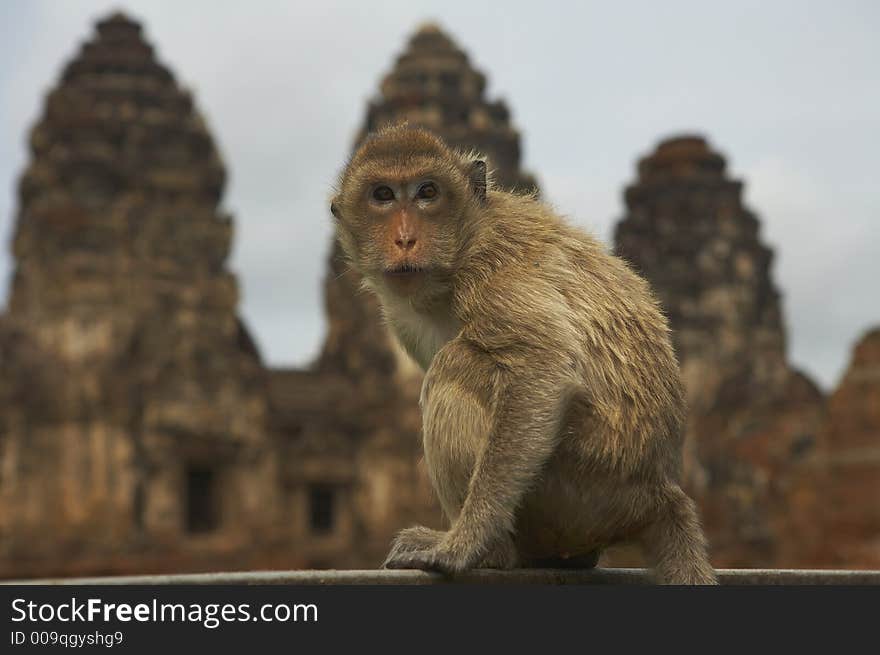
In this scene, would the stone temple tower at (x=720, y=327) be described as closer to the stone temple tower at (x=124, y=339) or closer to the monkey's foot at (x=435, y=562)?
the stone temple tower at (x=124, y=339)

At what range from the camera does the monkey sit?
4238 millimetres

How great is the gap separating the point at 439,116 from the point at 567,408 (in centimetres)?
3297

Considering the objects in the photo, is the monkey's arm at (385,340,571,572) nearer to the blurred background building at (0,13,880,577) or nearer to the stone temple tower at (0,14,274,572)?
the blurred background building at (0,13,880,577)

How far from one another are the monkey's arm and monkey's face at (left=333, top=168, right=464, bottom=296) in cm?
41

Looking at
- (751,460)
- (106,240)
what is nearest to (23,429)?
(106,240)

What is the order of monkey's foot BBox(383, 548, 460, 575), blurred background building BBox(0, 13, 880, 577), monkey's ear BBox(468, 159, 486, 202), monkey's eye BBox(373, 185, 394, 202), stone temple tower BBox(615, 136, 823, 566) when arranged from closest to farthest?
monkey's foot BBox(383, 548, 460, 575), monkey's eye BBox(373, 185, 394, 202), monkey's ear BBox(468, 159, 486, 202), blurred background building BBox(0, 13, 880, 577), stone temple tower BBox(615, 136, 823, 566)

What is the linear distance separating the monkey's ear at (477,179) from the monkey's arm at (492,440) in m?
0.71

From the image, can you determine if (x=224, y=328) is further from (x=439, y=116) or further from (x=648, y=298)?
(x=648, y=298)

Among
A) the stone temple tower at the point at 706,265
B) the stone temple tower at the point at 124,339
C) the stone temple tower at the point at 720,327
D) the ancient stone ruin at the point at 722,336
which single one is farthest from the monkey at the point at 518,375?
the stone temple tower at the point at 706,265

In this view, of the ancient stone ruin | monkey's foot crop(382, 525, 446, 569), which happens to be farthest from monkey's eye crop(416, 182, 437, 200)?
the ancient stone ruin

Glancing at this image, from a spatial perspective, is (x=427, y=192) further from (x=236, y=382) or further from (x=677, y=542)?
(x=236, y=382)

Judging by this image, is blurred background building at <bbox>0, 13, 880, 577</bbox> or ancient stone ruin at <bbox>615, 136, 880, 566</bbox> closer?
blurred background building at <bbox>0, 13, 880, 577</bbox>

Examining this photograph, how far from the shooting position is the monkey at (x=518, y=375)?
424 centimetres

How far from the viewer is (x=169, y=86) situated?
36094 millimetres
